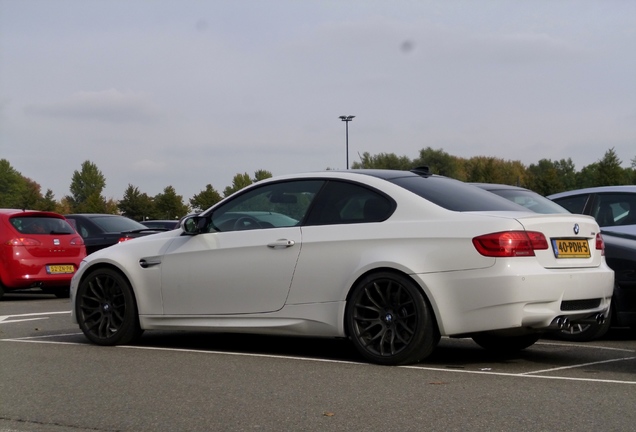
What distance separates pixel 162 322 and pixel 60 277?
8541 millimetres

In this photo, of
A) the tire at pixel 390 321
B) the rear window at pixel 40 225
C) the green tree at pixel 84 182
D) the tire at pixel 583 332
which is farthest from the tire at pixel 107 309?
the green tree at pixel 84 182

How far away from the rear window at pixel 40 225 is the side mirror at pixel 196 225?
868 centimetres

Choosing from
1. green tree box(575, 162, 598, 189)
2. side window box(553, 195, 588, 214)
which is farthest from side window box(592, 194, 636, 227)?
Result: green tree box(575, 162, 598, 189)

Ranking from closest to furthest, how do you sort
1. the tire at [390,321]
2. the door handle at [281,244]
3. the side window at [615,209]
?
1. the tire at [390,321]
2. the door handle at [281,244]
3. the side window at [615,209]

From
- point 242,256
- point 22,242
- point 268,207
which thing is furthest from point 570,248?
point 22,242

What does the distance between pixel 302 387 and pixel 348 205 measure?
187cm

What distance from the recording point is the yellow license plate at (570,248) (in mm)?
7223

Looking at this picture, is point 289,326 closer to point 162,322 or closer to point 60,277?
point 162,322

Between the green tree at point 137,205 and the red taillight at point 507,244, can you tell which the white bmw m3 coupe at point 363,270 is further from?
the green tree at point 137,205

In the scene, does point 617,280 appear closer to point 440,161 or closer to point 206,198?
point 206,198

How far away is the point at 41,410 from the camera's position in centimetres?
588

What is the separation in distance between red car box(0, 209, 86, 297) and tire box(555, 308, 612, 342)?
32.2ft

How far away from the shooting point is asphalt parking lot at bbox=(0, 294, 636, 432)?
17.7 feet

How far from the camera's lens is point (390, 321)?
7316 mm
